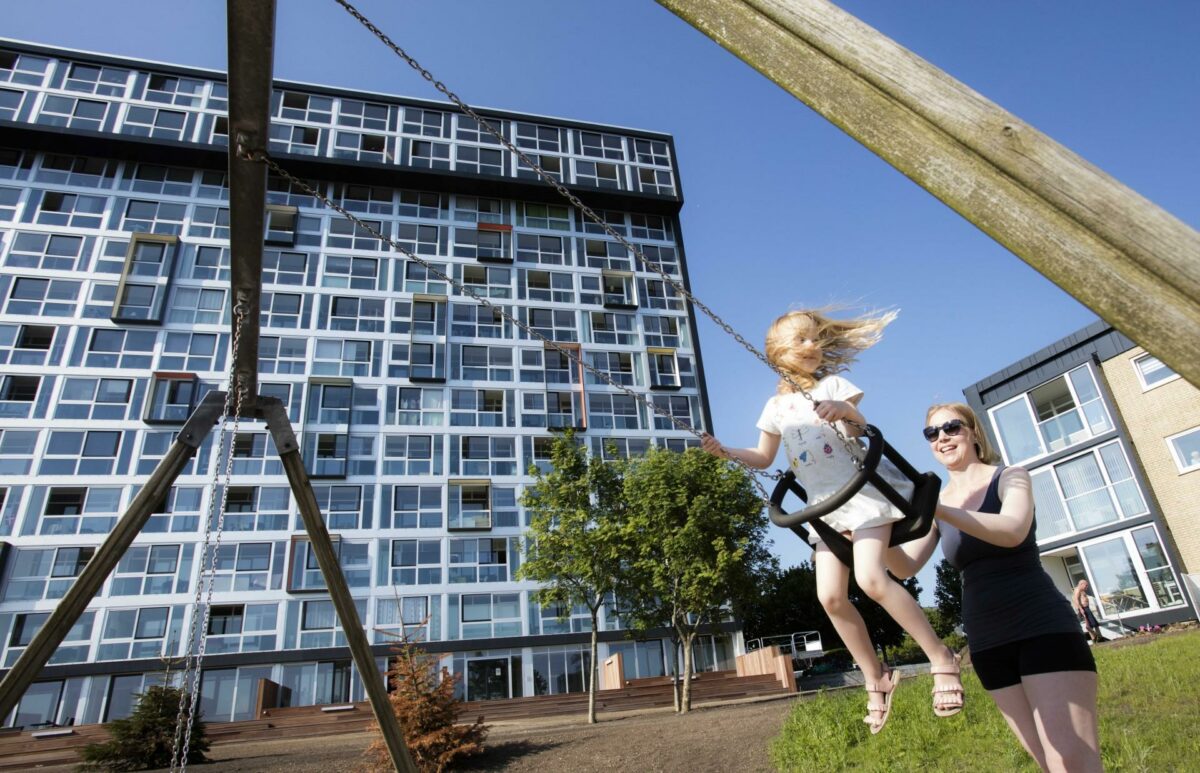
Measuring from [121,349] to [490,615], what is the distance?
880 inches

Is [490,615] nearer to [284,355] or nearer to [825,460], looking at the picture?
[284,355]

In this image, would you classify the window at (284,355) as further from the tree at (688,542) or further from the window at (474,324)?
the tree at (688,542)

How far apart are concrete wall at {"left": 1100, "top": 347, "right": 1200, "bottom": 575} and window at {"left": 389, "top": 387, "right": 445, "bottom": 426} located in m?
30.6

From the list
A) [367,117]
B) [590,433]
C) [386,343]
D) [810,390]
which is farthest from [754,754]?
[367,117]

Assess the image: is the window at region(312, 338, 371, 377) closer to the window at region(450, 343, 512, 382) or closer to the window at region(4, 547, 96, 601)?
the window at region(450, 343, 512, 382)

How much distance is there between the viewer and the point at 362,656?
6.09 meters

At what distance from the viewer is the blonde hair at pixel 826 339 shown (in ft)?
13.4

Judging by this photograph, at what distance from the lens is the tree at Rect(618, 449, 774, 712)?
23953 millimetres

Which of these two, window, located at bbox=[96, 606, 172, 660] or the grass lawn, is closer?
the grass lawn

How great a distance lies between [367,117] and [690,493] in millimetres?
32835

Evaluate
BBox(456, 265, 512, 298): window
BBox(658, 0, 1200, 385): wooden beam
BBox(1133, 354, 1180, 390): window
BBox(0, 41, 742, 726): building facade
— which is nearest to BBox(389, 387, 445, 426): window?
BBox(0, 41, 742, 726): building facade

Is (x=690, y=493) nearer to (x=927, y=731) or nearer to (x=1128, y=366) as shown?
(x=927, y=731)

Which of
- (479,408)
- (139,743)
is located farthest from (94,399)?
(139,743)

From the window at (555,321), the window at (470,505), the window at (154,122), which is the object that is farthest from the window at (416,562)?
the window at (154,122)
